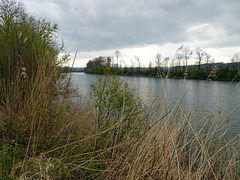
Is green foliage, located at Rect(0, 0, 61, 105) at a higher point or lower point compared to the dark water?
higher

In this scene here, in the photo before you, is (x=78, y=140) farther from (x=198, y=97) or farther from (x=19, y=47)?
(x=198, y=97)

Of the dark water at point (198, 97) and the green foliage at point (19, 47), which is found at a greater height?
the green foliage at point (19, 47)

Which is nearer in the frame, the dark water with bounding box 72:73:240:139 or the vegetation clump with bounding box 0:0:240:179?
the vegetation clump with bounding box 0:0:240:179

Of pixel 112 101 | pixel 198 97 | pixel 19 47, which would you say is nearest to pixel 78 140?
pixel 112 101

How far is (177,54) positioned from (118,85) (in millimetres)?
2005

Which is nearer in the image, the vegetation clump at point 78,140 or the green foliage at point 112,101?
the vegetation clump at point 78,140

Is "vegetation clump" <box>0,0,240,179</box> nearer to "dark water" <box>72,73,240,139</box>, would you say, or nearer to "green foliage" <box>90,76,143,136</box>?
"green foliage" <box>90,76,143,136</box>

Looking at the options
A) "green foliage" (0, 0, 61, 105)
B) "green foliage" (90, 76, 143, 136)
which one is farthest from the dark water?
"green foliage" (0, 0, 61, 105)

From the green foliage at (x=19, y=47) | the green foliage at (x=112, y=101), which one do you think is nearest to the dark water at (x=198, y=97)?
the green foliage at (x=112, y=101)

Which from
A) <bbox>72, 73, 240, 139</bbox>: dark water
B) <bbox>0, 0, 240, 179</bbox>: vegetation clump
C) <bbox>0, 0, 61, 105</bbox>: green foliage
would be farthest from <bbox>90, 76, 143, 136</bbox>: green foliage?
<bbox>0, 0, 61, 105</bbox>: green foliage

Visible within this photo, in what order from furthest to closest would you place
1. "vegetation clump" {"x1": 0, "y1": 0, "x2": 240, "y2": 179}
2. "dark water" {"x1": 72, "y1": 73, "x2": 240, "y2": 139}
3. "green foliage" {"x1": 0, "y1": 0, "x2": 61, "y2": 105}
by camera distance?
"green foliage" {"x1": 0, "y1": 0, "x2": 61, "y2": 105}, "dark water" {"x1": 72, "y1": 73, "x2": 240, "y2": 139}, "vegetation clump" {"x1": 0, "y1": 0, "x2": 240, "y2": 179}

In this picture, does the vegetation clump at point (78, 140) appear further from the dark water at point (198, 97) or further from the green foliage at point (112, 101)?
the dark water at point (198, 97)

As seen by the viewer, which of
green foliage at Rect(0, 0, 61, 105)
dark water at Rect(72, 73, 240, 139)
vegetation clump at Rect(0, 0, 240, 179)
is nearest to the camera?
vegetation clump at Rect(0, 0, 240, 179)

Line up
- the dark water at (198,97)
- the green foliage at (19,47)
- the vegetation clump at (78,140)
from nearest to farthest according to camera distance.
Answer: the vegetation clump at (78,140) < the dark water at (198,97) < the green foliage at (19,47)
